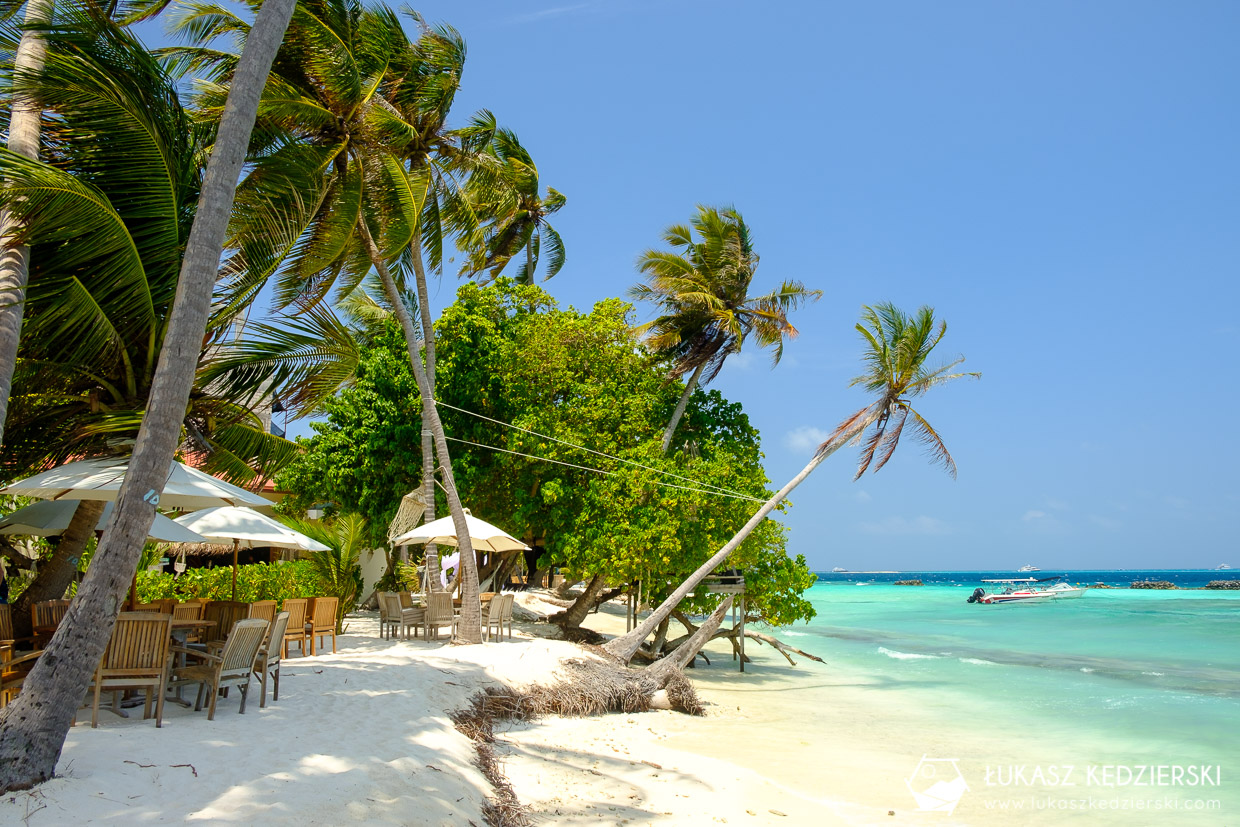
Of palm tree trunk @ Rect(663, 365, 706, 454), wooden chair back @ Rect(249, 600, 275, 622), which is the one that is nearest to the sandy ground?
wooden chair back @ Rect(249, 600, 275, 622)

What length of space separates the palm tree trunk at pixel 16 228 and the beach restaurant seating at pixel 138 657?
5.64 feet

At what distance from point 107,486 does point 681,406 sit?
1289 centimetres

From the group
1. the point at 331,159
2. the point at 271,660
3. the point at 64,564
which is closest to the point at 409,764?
the point at 271,660

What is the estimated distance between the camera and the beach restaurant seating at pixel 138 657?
5.91 m

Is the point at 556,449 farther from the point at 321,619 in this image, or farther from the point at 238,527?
the point at 238,527

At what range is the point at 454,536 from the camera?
1336 cm

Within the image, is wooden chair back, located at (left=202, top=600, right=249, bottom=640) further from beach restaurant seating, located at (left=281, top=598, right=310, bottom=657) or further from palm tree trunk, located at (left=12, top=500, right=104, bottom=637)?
palm tree trunk, located at (left=12, top=500, right=104, bottom=637)

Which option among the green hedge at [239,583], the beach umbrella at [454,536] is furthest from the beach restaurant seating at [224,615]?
the beach umbrella at [454,536]

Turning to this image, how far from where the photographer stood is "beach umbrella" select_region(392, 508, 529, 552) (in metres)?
13.3

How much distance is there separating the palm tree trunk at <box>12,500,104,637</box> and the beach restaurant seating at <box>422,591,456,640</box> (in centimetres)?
559

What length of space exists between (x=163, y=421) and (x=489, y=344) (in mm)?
13259

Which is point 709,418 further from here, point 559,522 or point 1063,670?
point 1063,670

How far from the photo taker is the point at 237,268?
980 centimetres

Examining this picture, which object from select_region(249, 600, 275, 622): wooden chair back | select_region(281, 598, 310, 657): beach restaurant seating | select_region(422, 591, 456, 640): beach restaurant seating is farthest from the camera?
select_region(422, 591, 456, 640): beach restaurant seating
